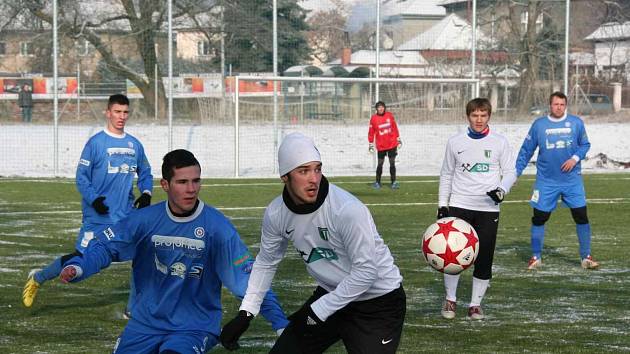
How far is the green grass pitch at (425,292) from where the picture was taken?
8.57 m

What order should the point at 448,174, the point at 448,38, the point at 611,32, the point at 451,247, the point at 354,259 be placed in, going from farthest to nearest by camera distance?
the point at 611,32 < the point at 448,38 < the point at 448,174 < the point at 451,247 < the point at 354,259

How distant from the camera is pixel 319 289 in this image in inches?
228

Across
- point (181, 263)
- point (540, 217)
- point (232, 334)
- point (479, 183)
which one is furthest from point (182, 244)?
point (540, 217)

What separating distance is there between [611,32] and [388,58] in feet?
31.0

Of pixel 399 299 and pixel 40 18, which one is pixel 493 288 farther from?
pixel 40 18

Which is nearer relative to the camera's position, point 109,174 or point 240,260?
point 240,260

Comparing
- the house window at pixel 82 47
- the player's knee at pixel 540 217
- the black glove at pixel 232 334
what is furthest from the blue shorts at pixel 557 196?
the house window at pixel 82 47

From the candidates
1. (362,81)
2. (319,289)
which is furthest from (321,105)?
(319,289)

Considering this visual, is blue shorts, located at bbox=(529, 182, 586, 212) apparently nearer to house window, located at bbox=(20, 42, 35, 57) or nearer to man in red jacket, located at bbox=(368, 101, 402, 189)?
man in red jacket, located at bbox=(368, 101, 402, 189)

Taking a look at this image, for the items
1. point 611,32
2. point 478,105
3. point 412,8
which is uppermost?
point 412,8

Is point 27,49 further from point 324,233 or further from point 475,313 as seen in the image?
point 324,233

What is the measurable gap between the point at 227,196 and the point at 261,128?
6322mm

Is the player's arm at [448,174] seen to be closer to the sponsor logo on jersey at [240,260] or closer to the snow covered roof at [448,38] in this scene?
the sponsor logo on jersey at [240,260]

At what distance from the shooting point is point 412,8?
31188mm
